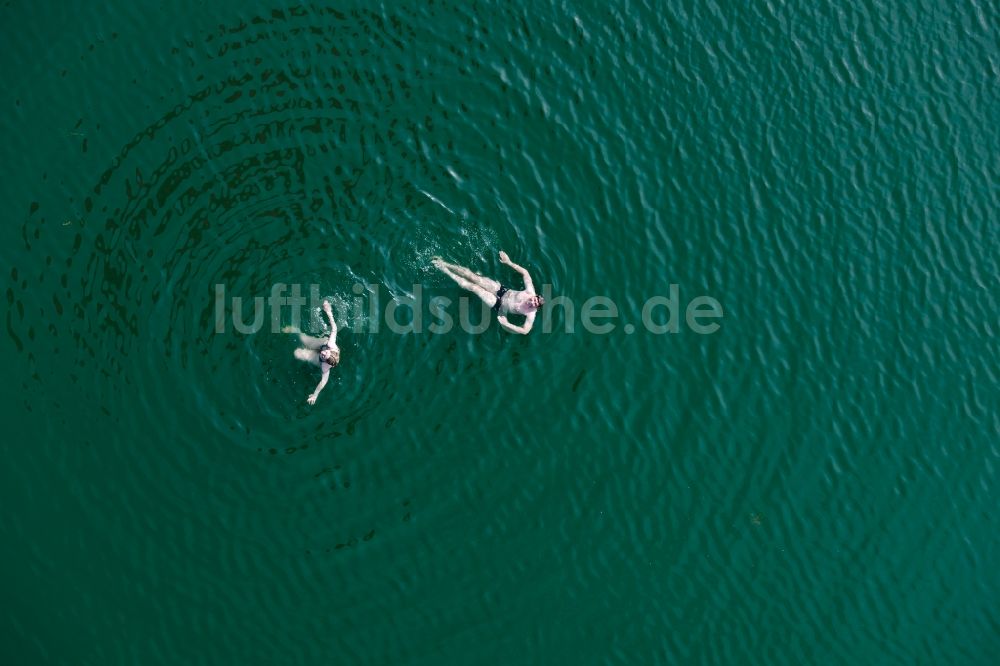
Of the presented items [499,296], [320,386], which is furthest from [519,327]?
[320,386]

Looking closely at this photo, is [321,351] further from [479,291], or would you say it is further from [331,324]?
[479,291]

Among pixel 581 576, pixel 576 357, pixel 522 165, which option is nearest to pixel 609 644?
pixel 581 576

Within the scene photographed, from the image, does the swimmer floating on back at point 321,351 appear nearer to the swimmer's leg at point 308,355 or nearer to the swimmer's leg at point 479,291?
the swimmer's leg at point 308,355

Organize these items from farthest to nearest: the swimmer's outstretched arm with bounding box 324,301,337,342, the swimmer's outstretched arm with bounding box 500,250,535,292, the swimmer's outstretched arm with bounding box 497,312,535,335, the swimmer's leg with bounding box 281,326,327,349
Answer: the swimmer's outstretched arm with bounding box 500,250,535,292, the swimmer's outstretched arm with bounding box 497,312,535,335, the swimmer's leg with bounding box 281,326,327,349, the swimmer's outstretched arm with bounding box 324,301,337,342

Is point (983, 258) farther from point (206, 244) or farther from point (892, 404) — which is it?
point (206, 244)

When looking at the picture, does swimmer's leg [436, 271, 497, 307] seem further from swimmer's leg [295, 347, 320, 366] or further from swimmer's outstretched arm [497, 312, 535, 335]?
swimmer's leg [295, 347, 320, 366]

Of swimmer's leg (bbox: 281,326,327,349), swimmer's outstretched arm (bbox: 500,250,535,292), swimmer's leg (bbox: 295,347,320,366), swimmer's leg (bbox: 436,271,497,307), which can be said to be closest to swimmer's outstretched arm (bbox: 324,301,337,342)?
swimmer's leg (bbox: 281,326,327,349)
